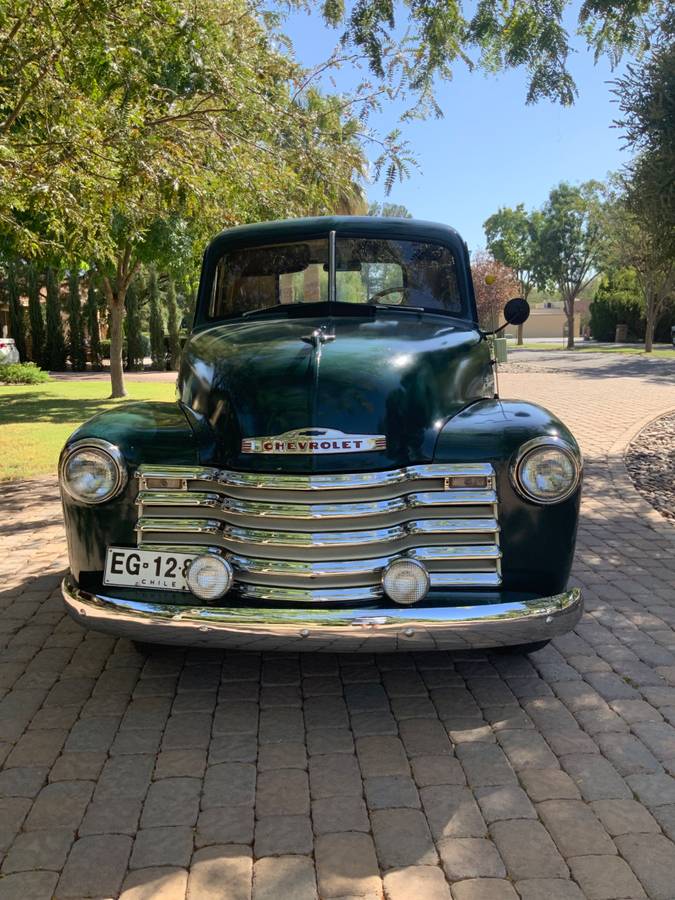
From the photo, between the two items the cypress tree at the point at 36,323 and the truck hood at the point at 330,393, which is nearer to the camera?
the truck hood at the point at 330,393

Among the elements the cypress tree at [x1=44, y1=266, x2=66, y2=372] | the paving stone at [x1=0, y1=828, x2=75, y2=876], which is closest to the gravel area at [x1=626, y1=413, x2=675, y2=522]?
the paving stone at [x1=0, y1=828, x2=75, y2=876]

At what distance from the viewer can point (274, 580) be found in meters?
2.94

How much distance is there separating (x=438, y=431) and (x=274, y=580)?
92cm

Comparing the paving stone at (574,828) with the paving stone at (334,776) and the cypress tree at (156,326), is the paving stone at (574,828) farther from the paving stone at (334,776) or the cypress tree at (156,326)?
the cypress tree at (156,326)

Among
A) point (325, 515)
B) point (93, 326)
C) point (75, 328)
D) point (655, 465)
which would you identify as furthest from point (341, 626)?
point (93, 326)

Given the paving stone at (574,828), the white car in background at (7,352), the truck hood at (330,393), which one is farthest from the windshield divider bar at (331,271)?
the white car in background at (7,352)

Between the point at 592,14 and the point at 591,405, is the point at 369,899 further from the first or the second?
the point at 591,405

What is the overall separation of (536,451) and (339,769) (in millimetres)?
1443

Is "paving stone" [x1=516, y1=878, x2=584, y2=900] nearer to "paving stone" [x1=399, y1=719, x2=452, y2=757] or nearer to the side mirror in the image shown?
"paving stone" [x1=399, y1=719, x2=452, y2=757]

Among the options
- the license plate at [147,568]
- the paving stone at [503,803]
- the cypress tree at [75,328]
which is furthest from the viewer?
the cypress tree at [75,328]

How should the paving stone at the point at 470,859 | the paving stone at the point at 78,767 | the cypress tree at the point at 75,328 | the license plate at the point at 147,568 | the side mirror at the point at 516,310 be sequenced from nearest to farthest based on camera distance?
the paving stone at the point at 470,859
the paving stone at the point at 78,767
the license plate at the point at 147,568
the side mirror at the point at 516,310
the cypress tree at the point at 75,328

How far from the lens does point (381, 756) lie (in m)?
2.83

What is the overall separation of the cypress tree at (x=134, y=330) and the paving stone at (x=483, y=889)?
30.1 metres

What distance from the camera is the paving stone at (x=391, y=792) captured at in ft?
8.30
